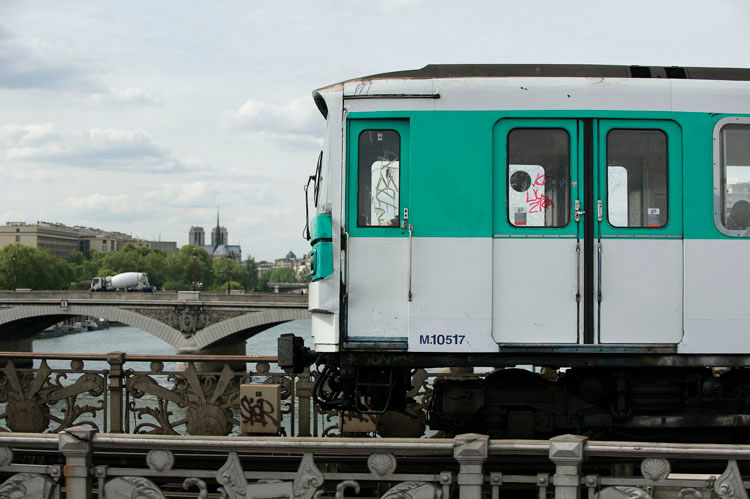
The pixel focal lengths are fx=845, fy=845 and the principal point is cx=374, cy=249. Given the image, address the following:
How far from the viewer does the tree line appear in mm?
109500

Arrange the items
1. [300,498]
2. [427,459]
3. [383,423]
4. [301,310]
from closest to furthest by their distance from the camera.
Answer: [300,498], [427,459], [383,423], [301,310]

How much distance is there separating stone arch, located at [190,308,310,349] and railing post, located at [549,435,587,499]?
38.9m

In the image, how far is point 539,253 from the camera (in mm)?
6566

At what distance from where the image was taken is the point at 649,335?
6.59 metres

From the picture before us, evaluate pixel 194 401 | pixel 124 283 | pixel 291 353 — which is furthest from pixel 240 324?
pixel 124 283

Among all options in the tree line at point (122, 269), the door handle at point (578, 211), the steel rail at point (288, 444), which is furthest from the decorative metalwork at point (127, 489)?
the tree line at point (122, 269)

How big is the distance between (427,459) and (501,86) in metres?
3.00

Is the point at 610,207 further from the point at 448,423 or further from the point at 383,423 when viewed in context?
the point at 383,423

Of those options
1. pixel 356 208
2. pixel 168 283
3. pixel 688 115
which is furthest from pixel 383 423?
pixel 168 283

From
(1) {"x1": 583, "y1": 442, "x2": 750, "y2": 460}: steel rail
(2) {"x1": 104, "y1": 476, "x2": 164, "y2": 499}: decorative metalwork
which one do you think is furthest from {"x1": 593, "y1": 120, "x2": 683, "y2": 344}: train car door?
(2) {"x1": 104, "y1": 476, "x2": 164, "y2": 499}: decorative metalwork

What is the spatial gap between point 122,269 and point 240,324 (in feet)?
316

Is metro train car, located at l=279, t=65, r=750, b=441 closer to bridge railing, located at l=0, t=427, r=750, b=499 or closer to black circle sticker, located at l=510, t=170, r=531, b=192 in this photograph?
black circle sticker, located at l=510, t=170, r=531, b=192

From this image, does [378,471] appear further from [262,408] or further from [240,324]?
[240,324]

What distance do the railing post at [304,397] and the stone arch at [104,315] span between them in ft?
134
